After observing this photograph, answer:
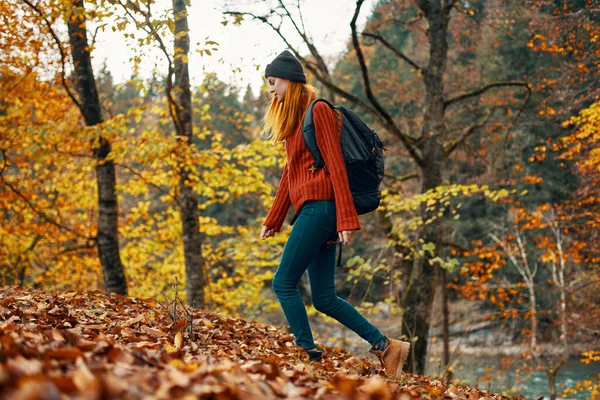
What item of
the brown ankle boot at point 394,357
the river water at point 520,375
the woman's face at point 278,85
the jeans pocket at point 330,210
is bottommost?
the river water at point 520,375

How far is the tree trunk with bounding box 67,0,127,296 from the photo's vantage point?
823cm

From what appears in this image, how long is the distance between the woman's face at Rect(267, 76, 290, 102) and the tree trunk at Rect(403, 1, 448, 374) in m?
5.65

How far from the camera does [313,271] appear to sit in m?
3.81

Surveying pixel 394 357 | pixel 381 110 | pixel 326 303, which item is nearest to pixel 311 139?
pixel 326 303

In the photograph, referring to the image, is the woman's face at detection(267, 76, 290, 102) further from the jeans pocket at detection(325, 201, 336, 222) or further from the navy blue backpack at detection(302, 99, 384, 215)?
the jeans pocket at detection(325, 201, 336, 222)

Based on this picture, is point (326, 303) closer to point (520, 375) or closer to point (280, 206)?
point (280, 206)

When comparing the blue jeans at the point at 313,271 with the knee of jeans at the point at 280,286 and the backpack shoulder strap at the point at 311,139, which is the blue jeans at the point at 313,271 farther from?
the backpack shoulder strap at the point at 311,139

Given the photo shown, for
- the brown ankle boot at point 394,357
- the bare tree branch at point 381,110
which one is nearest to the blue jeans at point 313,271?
the brown ankle boot at point 394,357

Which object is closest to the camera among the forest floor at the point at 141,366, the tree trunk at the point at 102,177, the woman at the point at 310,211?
the forest floor at the point at 141,366

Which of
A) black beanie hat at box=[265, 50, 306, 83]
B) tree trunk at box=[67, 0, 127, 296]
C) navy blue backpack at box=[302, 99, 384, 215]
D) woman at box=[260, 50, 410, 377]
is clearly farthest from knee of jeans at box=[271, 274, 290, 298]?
tree trunk at box=[67, 0, 127, 296]

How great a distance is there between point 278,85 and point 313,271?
1.29 meters

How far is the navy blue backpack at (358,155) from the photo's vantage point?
3.57 meters

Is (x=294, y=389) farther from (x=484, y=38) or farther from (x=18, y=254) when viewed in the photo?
(x=484, y=38)

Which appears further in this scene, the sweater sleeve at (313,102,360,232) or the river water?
the river water
